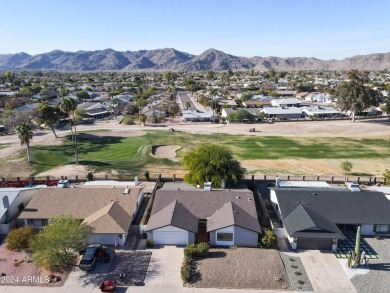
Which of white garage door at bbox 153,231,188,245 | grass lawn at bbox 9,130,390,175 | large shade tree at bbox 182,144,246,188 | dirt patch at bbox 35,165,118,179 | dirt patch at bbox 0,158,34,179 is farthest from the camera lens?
grass lawn at bbox 9,130,390,175

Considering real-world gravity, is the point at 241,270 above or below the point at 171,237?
below

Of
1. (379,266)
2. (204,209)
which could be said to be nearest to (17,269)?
(204,209)

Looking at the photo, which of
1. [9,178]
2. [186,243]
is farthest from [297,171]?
[9,178]

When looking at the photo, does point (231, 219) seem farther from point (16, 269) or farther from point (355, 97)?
point (355, 97)

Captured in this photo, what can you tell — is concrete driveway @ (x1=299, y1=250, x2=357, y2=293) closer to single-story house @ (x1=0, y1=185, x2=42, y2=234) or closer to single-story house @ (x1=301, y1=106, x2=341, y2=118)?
single-story house @ (x1=0, y1=185, x2=42, y2=234)

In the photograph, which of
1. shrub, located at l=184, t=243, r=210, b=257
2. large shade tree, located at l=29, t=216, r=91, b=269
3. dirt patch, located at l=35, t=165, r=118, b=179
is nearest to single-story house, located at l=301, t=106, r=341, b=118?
dirt patch, located at l=35, t=165, r=118, b=179
